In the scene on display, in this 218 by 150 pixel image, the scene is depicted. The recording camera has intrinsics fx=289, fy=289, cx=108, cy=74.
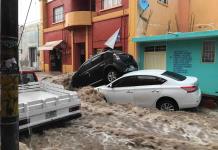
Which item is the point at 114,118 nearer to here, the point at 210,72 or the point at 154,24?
the point at 210,72

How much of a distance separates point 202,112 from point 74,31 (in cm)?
1538

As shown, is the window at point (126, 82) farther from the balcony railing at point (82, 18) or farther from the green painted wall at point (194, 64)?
the balcony railing at point (82, 18)

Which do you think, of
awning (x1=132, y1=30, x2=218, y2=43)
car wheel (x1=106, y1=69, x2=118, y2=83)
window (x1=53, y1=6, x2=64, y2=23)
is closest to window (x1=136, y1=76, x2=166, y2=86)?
car wheel (x1=106, y1=69, x2=118, y2=83)

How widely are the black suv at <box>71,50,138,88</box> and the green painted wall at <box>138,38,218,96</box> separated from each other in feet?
Result: 9.29

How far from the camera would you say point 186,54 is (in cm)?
1531

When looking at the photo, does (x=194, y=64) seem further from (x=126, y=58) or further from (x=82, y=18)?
(x=82, y=18)

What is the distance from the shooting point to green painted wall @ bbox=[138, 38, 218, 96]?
13969mm

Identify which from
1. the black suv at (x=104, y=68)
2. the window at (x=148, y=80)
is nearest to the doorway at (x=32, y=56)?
the black suv at (x=104, y=68)

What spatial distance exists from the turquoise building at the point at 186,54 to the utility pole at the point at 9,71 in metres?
11.4

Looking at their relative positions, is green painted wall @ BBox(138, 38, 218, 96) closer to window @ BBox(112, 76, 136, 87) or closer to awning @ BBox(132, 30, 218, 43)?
awning @ BBox(132, 30, 218, 43)

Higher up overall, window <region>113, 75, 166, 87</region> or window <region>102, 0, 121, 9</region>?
window <region>102, 0, 121, 9</region>

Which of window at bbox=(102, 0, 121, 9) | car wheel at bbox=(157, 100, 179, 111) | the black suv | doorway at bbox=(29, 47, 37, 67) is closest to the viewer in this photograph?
car wheel at bbox=(157, 100, 179, 111)

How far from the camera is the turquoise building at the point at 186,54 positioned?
1391 centimetres

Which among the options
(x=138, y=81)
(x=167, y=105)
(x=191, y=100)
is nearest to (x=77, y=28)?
(x=138, y=81)
